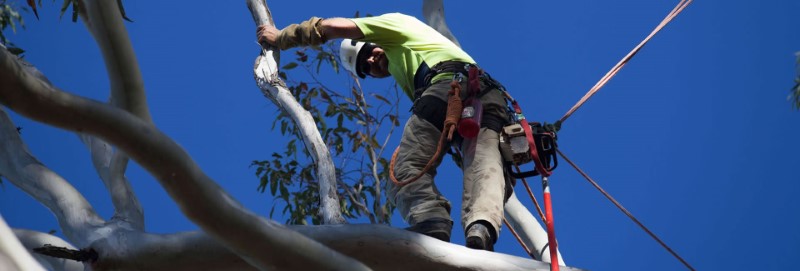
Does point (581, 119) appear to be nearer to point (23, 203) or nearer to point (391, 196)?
point (23, 203)

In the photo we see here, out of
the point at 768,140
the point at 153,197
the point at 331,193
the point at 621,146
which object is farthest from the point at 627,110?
the point at 331,193

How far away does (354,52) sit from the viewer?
4.17m

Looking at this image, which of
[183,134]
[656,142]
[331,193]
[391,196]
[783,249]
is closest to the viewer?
[391,196]

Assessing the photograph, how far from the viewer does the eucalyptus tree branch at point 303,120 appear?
401 centimetres

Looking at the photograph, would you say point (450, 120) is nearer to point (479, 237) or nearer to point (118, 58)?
point (479, 237)

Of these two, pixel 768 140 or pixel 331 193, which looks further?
pixel 768 140

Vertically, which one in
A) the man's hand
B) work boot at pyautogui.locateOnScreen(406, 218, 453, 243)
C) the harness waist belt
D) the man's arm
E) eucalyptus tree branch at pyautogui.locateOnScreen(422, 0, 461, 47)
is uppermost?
eucalyptus tree branch at pyautogui.locateOnScreen(422, 0, 461, 47)

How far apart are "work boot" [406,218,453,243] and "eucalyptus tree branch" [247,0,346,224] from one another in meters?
0.52

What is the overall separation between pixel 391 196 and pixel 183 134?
16.5 meters

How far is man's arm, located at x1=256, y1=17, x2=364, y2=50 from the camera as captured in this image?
12.6 ft

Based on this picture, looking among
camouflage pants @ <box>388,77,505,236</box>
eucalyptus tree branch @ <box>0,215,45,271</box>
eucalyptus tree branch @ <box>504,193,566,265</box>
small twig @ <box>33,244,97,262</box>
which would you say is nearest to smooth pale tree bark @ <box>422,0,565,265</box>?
eucalyptus tree branch @ <box>504,193,566,265</box>

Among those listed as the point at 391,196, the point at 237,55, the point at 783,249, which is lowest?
the point at 391,196

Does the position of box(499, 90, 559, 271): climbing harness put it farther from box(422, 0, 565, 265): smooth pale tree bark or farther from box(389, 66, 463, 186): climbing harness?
box(422, 0, 565, 265): smooth pale tree bark

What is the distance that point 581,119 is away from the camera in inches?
779
